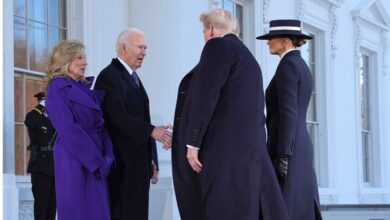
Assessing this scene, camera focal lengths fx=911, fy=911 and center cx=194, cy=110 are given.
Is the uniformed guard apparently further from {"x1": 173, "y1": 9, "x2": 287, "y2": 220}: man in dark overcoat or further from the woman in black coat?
the woman in black coat

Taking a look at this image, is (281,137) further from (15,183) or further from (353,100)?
(353,100)

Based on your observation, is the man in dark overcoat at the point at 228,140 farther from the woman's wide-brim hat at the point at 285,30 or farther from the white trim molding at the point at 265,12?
Result: the white trim molding at the point at 265,12

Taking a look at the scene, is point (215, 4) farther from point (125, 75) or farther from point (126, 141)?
point (126, 141)

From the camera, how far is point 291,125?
20.5 feet

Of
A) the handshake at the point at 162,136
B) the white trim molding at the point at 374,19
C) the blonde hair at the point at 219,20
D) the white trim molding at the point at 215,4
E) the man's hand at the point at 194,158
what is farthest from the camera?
the white trim molding at the point at 374,19

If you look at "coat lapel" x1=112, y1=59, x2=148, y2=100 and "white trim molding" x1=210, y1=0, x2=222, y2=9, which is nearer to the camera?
"coat lapel" x1=112, y1=59, x2=148, y2=100

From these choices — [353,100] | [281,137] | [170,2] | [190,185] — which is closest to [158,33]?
[170,2]

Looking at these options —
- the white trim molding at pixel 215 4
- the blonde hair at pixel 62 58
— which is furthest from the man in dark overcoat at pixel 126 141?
the white trim molding at pixel 215 4

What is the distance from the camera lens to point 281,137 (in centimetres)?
624

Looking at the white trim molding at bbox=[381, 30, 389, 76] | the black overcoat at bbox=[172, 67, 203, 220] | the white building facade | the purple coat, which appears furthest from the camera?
the white trim molding at bbox=[381, 30, 389, 76]

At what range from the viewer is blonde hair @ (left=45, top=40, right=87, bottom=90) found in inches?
240

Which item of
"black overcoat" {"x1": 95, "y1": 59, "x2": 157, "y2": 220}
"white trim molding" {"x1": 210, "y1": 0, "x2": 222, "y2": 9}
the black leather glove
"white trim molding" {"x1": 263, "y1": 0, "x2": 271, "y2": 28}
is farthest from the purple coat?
"white trim molding" {"x1": 263, "y1": 0, "x2": 271, "y2": 28}

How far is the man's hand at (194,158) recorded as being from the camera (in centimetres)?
537

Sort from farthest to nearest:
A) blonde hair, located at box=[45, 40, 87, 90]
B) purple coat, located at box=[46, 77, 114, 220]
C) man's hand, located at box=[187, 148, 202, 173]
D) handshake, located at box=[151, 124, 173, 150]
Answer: handshake, located at box=[151, 124, 173, 150]
blonde hair, located at box=[45, 40, 87, 90]
purple coat, located at box=[46, 77, 114, 220]
man's hand, located at box=[187, 148, 202, 173]
